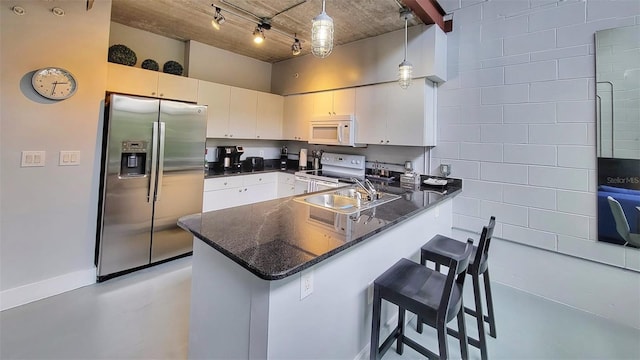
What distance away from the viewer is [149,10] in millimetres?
2924

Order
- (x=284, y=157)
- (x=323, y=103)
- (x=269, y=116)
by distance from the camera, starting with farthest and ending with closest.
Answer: (x=284, y=157) → (x=269, y=116) → (x=323, y=103)

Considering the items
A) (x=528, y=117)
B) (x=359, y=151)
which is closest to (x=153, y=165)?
(x=359, y=151)

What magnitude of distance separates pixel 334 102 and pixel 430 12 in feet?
4.93

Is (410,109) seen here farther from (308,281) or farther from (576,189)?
(308,281)

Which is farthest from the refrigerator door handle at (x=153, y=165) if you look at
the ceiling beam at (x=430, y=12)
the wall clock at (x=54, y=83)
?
the ceiling beam at (x=430, y=12)

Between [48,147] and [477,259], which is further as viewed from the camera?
[48,147]

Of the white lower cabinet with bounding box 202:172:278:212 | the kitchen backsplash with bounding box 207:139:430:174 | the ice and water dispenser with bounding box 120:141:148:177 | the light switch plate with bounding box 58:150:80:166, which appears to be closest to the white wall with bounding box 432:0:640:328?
the kitchen backsplash with bounding box 207:139:430:174

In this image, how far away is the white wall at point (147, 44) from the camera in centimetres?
324

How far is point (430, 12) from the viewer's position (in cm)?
275

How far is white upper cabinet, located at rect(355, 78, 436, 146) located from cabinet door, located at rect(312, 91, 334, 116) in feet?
→ 1.49

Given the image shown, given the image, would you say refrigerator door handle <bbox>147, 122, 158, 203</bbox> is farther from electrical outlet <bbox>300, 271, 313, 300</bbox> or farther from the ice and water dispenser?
electrical outlet <bbox>300, 271, 313, 300</bbox>

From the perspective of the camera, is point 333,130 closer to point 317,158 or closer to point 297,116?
point 317,158

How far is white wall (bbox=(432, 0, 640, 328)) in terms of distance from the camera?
2305 mm

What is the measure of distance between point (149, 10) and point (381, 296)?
3.54 meters
